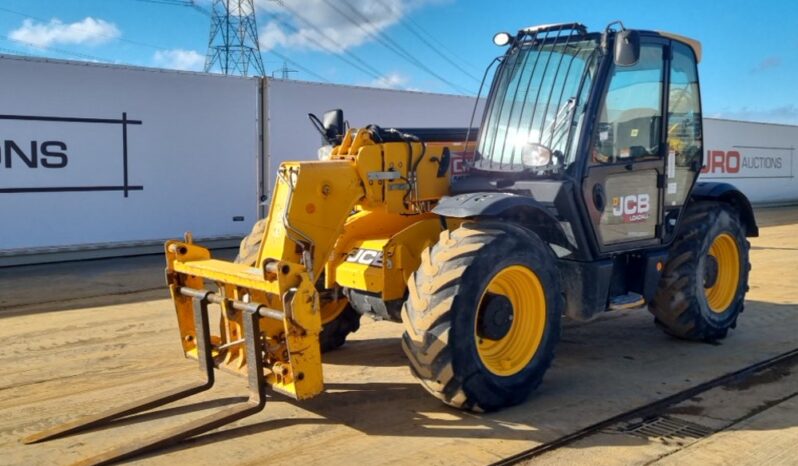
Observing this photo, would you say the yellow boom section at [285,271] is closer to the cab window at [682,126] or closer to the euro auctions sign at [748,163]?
the cab window at [682,126]

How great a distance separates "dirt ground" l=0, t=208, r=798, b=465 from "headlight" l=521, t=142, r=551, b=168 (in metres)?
1.52

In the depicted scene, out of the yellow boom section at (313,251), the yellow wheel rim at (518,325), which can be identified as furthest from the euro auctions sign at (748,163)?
the yellow wheel rim at (518,325)

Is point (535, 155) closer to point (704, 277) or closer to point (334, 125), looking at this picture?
point (334, 125)

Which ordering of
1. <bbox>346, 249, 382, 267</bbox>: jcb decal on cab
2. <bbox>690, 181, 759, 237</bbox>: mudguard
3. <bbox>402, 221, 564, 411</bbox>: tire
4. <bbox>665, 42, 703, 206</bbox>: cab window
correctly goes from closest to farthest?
<bbox>402, 221, 564, 411</bbox>: tire → <bbox>346, 249, 382, 267</bbox>: jcb decal on cab → <bbox>665, 42, 703, 206</bbox>: cab window → <bbox>690, 181, 759, 237</bbox>: mudguard

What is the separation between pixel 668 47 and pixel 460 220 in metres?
2.26

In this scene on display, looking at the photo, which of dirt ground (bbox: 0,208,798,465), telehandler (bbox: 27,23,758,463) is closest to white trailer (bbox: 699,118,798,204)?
dirt ground (bbox: 0,208,798,465)

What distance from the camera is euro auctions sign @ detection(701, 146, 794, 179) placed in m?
21.6

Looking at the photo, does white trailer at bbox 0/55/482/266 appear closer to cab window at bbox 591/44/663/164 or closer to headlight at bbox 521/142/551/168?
headlight at bbox 521/142/551/168

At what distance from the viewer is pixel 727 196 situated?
267 inches

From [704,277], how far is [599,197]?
165 centimetres

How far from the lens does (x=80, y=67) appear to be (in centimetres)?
1130

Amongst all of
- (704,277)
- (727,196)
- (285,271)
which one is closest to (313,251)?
(285,271)

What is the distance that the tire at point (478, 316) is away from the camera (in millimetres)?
4297

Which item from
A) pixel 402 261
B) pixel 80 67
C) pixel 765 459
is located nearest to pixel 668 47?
pixel 402 261
